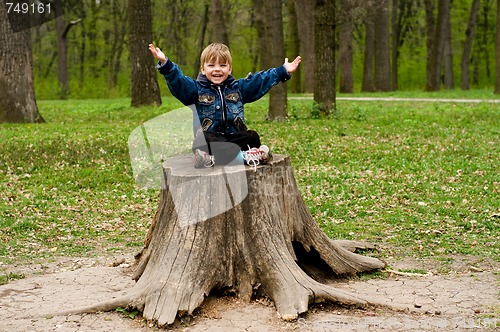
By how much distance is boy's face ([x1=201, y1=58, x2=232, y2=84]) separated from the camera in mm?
6523

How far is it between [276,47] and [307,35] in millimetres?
14062

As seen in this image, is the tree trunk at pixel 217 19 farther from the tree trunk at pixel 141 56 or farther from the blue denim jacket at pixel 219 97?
the blue denim jacket at pixel 219 97

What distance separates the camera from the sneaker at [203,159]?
21.4 ft

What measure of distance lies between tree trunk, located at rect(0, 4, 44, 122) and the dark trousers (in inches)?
490

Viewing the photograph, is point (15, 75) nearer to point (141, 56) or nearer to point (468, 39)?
point (141, 56)

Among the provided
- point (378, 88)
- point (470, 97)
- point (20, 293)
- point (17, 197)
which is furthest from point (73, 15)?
point (20, 293)

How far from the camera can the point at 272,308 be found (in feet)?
19.9

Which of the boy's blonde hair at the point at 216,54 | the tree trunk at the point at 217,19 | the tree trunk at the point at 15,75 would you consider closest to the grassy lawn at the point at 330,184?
the tree trunk at the point at 15,75

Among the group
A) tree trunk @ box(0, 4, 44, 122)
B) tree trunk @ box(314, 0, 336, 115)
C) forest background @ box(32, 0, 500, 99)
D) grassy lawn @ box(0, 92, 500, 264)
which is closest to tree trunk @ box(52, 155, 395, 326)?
grassy lawn @ box(0, 92, 500, 264)

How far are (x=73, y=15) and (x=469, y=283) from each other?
4226 centimetres

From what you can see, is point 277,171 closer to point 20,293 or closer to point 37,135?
point 20,293

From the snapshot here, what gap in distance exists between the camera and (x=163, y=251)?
6316 mm

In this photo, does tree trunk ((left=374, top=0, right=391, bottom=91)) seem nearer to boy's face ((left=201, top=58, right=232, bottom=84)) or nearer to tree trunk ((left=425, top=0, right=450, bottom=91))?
tree trunk ((left=425, top=0, right=450, bottom=91))

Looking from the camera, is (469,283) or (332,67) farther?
(332,67)
